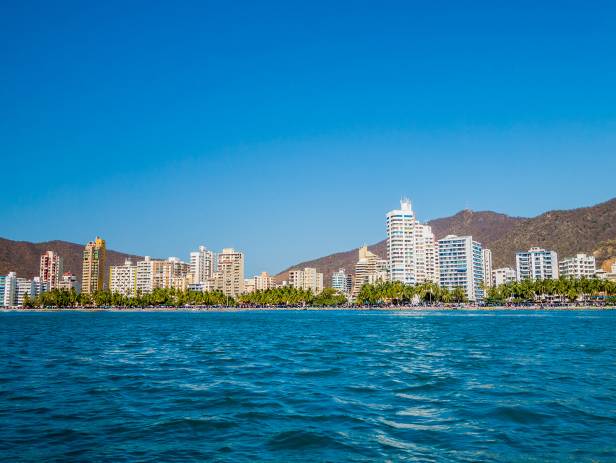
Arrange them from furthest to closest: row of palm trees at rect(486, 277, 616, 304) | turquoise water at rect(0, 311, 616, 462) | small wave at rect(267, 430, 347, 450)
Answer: row of palm trees at rect(486, 277, 616, 304)
small wave at rect(267, 430, 347, 450)
turquoise water at rect(0, 311, 616, 462)

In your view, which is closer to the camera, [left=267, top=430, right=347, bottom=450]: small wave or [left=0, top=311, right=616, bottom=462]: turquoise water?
[left=0, top=311, right=616, bottom=462]: turquoise water

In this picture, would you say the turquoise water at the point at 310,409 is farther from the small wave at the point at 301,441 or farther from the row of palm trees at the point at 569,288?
the row of palm trees at the point at 569,288

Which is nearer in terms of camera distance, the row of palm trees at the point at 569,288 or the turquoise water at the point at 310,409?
the turquoise water at the point at 310,409

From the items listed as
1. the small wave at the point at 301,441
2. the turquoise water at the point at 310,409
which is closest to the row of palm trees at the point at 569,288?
the turquoise water at the point at 310,409

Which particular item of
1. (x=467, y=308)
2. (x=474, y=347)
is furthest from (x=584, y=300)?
(x=474, y=347)

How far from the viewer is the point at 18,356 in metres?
36.7

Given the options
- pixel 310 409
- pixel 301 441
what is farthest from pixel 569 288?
pixel 301 441

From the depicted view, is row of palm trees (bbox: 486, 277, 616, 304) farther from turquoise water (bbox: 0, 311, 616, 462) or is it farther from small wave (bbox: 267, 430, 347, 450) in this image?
small wave (bbox: 267, 430, 347, 450)

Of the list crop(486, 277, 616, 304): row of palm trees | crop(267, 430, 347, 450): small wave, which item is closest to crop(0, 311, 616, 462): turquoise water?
crop(267, 430, 347, 450): small wave

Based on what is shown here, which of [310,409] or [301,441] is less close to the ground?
[301,441]

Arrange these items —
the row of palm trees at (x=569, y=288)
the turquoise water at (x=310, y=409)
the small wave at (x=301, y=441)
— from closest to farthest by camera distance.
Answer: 1. the turquoise water at (x=310, y=409)
2. the small wave at (x=301, y=441)
3. the row of palm trees at (x=569, y=288)

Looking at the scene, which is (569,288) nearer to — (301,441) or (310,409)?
(310,409)

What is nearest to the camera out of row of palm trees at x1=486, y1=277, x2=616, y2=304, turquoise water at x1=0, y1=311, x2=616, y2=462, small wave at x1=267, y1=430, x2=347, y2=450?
turquoise water at x1=0, y1=311, x2=616, y2=462

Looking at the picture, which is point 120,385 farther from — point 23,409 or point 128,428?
point 128,428
